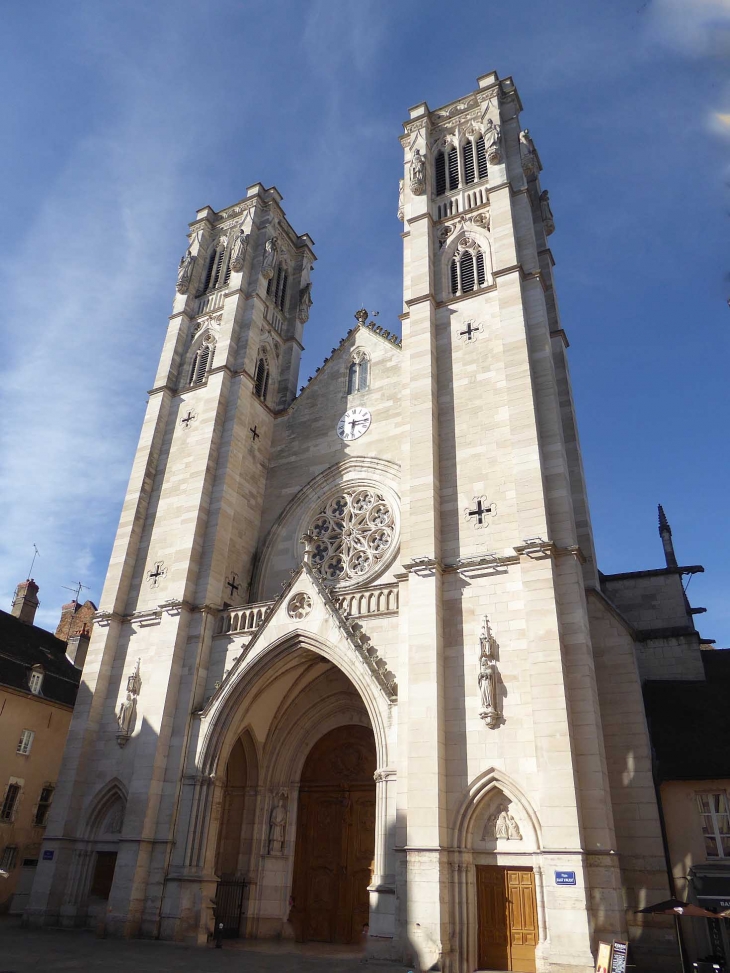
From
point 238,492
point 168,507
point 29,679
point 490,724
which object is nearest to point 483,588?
point 490,724

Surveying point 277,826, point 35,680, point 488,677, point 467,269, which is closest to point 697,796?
point 488,677

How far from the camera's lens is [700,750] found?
1423 cm

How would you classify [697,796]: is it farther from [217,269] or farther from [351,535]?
[217,269]

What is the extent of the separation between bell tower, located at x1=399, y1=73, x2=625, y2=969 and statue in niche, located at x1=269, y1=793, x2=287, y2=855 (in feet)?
17.7

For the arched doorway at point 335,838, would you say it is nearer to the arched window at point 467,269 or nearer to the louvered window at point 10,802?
the louvered window at point 10,802

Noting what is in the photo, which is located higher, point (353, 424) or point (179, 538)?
point (353, 424)

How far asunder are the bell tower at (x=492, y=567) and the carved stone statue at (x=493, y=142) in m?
0.06

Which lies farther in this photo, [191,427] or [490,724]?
[191,427]

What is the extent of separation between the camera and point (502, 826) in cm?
1287

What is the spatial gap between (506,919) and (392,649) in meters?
5.48

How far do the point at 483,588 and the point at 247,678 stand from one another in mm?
6250

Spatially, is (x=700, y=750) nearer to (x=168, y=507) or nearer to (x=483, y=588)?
(x=483, y=588)

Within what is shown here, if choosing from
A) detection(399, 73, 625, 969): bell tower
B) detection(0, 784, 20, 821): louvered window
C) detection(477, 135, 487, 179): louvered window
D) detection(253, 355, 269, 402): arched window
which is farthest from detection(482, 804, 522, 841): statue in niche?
detection(477, 135, 487, 179): louvered window

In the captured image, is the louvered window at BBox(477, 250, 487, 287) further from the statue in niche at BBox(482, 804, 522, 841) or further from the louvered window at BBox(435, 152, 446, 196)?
the statue in niche at BBox(482, 804, 522, 841)
